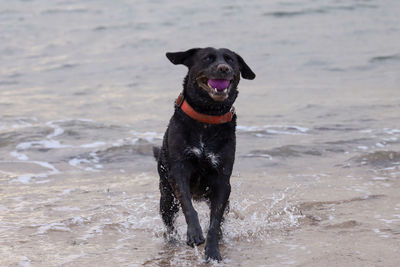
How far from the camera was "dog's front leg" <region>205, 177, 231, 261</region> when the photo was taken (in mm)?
4793

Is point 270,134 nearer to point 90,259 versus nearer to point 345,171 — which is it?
point 345,171

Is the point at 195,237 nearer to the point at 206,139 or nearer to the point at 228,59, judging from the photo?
the point at 206,139

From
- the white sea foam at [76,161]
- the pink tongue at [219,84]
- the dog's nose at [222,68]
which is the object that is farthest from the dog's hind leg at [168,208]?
the white sea foam at [76,161]

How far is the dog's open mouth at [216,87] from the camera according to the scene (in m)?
4.81

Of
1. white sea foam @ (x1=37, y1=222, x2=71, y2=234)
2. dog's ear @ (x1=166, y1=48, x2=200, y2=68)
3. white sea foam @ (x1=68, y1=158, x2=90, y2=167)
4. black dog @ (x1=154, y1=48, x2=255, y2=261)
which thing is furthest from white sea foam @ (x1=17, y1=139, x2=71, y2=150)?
black dog @ (x1=154, y1=48, x2=255, y2=261)

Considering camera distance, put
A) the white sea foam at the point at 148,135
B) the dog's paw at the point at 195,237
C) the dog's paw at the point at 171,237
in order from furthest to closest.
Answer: the white sea foam at the point at 148,135 < the dog's paw at the point at 171,237 < the dog's paw at the point at 195,237

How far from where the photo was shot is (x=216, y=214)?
491cm

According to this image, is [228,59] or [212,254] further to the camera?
[228,59]

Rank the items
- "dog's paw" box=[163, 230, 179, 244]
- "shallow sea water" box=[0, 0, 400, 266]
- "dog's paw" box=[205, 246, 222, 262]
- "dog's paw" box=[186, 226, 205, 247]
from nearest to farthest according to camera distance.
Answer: "dog's paw" box=[186, 226, 205, 247]
"dog's paw" box=[205, 246, 222, 262]
"shallow sea water" box=[0, 0, 400, 266]
"dog's paw" box=[163, 230, 179, 244]

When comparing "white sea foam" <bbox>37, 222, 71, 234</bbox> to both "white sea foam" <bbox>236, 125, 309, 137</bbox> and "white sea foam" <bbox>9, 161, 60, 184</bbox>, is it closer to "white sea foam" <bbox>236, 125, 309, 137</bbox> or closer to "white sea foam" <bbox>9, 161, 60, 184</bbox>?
"white sea foam" <bbox>9, 161, 60, 184</bbox>

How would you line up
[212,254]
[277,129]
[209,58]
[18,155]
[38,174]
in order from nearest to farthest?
[212,254]
[209,58]
[38,174]
[18,155]
[277,129]

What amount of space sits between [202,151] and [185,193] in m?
0.34

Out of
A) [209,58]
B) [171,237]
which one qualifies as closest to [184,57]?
[209,58]

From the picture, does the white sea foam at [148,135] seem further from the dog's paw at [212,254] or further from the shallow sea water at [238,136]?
the dog's paw at [212,254]
